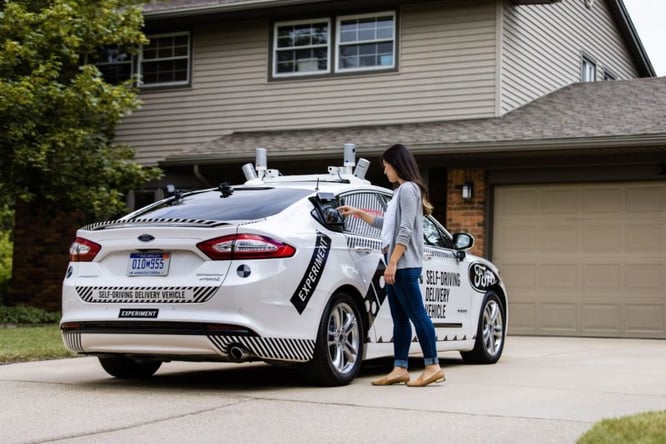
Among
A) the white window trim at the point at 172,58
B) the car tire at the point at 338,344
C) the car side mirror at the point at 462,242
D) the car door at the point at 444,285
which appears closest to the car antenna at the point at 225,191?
the car tire at the point at 338,344

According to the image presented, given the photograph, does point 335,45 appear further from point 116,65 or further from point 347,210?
point 347,210

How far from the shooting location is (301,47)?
1856cm

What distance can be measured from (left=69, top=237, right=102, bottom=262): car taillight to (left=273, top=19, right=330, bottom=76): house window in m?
11.1

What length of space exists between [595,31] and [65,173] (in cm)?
1181

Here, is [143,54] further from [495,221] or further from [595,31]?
[595,31]

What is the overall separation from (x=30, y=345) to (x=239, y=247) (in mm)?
4921

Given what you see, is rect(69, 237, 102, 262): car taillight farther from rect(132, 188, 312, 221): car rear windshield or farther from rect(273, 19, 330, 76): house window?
rect(273, 19, 330, 76): house window

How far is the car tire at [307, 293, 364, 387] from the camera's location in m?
7.39

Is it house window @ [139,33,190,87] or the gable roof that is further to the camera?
house window @ [139,33,190,87]

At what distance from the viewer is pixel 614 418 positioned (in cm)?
586

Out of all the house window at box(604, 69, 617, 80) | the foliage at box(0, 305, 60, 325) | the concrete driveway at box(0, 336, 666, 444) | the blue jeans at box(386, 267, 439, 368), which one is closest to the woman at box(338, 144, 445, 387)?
the blue jeans at box(386, 267, 439, 368)

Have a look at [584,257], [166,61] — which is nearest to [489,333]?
[584,257]

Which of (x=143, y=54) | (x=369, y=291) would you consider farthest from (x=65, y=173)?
(x=369, y=291)

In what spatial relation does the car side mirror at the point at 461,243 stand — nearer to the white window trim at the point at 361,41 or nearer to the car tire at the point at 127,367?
the car tire at the point at 127,367
